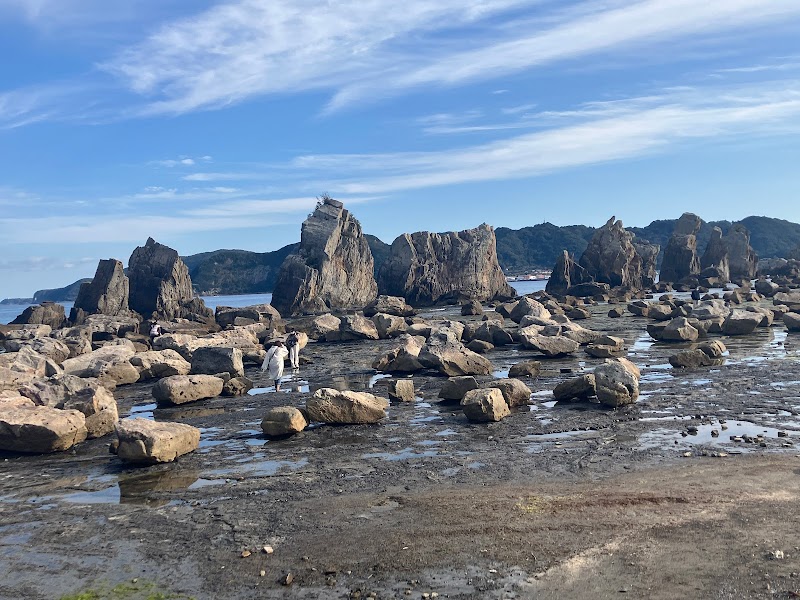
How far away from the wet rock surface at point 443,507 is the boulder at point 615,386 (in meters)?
0.35

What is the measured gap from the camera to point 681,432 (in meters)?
12.5

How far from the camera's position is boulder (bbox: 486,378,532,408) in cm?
1560

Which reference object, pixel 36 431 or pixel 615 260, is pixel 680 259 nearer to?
pixel 615 260

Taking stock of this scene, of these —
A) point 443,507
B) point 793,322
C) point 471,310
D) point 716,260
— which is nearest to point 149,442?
point 443,507

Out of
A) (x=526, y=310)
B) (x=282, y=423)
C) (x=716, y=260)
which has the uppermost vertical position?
(x=716, y=260)

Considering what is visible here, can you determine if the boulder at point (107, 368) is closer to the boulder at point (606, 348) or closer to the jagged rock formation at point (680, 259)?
the boulder at point (606, 348)

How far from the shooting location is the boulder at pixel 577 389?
1602 cm

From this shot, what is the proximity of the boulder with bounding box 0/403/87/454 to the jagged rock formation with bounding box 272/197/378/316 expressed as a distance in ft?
170

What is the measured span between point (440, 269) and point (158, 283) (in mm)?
31841

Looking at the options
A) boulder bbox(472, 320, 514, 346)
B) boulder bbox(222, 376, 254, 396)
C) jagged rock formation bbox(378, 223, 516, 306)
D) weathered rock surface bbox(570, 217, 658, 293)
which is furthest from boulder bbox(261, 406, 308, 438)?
weathered rock surface bbox(570, 217, 658, 293)

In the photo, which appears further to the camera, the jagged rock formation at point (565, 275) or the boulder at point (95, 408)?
the jagged rock formation at point (565, 275)

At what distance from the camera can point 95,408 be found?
1507 centimetres

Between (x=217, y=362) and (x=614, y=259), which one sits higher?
(x=614, y=259)

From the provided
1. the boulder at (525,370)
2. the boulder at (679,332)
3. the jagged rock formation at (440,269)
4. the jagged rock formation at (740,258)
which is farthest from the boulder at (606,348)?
the jagged rock formation at (740,258)
